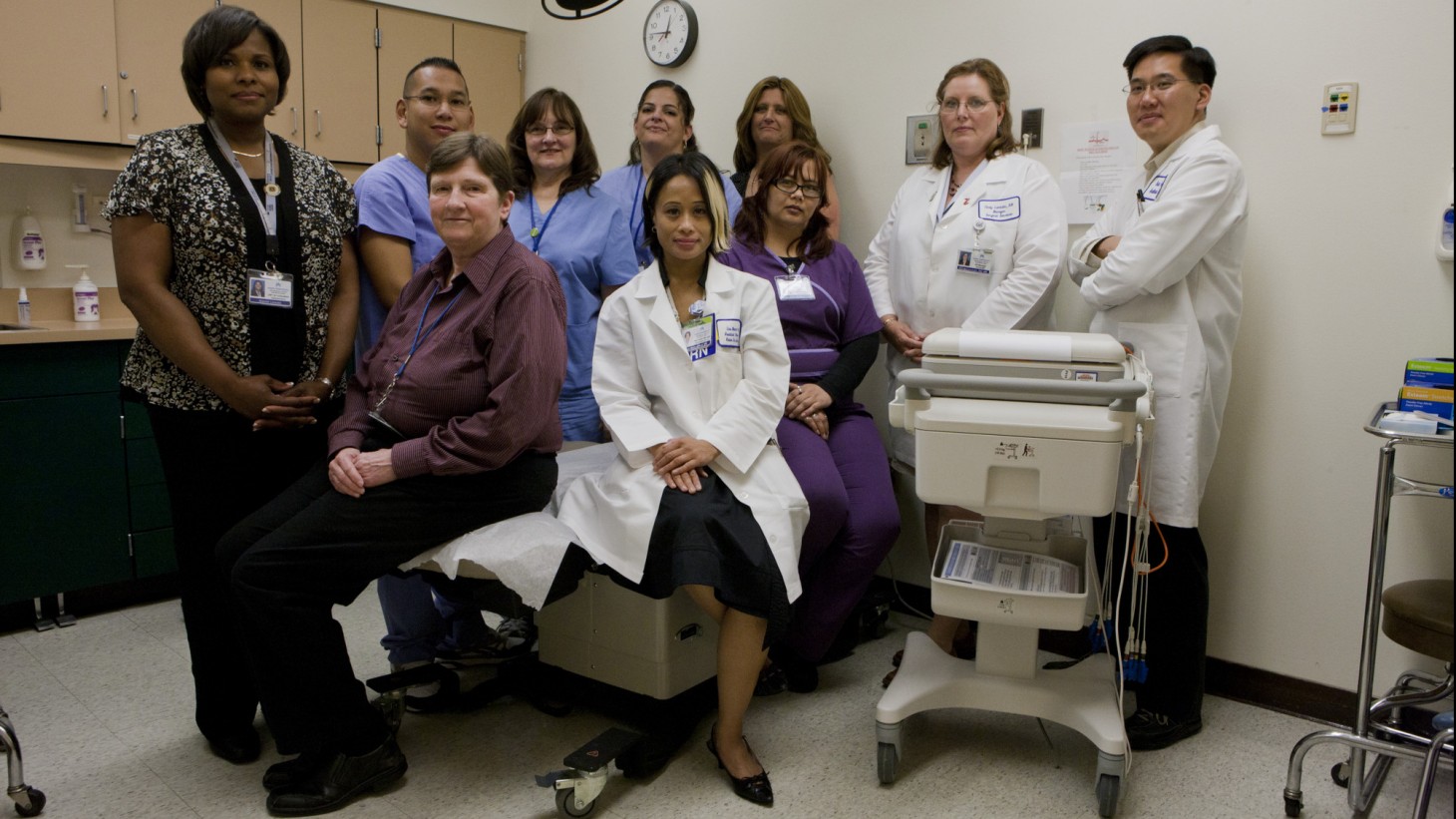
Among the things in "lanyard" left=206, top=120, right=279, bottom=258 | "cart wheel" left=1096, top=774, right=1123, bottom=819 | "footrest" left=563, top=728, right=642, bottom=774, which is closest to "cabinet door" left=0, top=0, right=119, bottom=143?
"lanyard" left=206, top=120, right=279, bottom=258

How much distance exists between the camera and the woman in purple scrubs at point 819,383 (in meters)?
2.42

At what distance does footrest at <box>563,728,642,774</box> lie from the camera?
1.98 m

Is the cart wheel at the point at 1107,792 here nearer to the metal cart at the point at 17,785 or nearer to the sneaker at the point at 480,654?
the sneaker at the point at 480,654

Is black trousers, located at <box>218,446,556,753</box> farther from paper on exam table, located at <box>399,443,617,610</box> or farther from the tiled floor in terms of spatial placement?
the tiled floor

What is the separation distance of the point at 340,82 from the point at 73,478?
1.72 m

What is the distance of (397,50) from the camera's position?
3984 millimetres

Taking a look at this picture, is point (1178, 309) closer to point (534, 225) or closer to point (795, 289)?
point (795, 289)

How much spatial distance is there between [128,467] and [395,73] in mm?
1804

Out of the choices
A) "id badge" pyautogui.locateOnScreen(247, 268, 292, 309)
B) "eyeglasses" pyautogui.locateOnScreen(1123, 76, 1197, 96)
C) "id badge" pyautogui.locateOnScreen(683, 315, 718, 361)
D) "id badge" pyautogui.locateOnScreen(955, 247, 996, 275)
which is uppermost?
"eyeglasses" pyautogui.locateOnScreen(1123, 76, 1197, 96)

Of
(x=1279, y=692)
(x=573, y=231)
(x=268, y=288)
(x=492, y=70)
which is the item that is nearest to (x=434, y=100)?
(x=573, y=231)

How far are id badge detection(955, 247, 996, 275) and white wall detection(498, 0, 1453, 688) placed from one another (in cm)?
34

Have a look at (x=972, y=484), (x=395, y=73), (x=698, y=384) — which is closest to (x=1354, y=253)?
(x=972, y=484)

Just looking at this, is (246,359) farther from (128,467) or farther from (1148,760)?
A: (1148,760)

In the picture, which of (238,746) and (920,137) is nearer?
(238,746)
